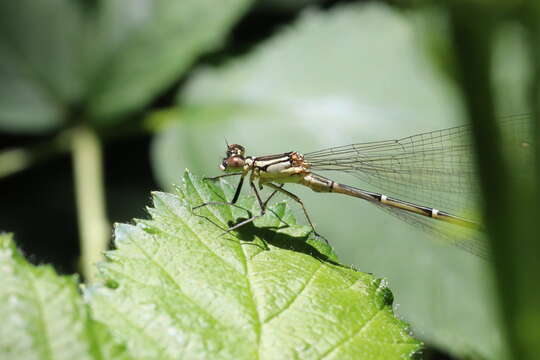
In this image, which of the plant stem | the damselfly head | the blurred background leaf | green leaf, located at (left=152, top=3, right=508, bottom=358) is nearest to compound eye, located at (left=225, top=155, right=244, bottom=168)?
the damselfly head

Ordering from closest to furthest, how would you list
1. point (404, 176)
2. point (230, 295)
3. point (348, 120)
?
point (230, 295), point (404, 176), point (348, 120)

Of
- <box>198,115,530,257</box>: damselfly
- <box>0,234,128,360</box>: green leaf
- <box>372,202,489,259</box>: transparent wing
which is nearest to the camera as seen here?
<box>0,234,128,360</box>: green leaf

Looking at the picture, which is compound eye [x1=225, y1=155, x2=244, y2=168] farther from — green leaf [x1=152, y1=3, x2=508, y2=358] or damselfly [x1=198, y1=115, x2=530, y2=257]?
green leaf [x1=152, y1=3, x2=508, y2=358]

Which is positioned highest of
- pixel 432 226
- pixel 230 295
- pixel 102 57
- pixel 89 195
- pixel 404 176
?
pixel 102 57

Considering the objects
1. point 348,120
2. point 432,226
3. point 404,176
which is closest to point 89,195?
point 348,120

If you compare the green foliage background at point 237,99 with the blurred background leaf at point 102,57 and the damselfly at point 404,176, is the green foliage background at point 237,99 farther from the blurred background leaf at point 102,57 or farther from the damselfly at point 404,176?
the damselfly at point 404,176

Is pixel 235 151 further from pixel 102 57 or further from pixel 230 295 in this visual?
pixel 102 57
